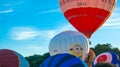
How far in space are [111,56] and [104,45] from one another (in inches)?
1722

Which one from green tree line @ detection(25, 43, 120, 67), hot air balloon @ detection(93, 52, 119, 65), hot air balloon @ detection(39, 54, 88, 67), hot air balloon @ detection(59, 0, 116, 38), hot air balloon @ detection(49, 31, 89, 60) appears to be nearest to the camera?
hot air balloon @ detection(39, 54, 88, 67)

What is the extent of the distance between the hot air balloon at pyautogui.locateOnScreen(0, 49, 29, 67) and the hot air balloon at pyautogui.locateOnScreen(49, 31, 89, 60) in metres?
2.97

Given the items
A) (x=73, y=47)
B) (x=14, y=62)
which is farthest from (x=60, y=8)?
(x=14, y=62)

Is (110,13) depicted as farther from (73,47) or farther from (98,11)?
(73,47)

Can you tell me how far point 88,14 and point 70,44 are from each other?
510cm

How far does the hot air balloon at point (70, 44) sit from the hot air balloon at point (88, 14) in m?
3.68

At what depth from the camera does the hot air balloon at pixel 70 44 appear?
2184 centimetres

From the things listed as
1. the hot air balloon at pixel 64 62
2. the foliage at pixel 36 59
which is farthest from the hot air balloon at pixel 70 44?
the foliage at pixel 36 59

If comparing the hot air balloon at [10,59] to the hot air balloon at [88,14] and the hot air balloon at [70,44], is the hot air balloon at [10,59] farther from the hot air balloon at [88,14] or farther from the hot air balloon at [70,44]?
the hot air balloon at [88,14]

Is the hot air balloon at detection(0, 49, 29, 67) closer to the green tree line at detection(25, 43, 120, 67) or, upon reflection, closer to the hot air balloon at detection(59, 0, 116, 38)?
the hot air balloon at detection(59, 0, 116, 38)

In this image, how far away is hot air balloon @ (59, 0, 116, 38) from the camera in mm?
26281

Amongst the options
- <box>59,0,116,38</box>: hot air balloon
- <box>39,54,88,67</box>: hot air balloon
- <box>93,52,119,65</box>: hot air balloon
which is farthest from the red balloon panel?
<box>39,54,88,67</box>: hot air balloon

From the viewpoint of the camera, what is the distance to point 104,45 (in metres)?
61.7

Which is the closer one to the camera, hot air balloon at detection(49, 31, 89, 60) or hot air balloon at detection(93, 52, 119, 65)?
hot air balloon at detection(93, 52, 119, 65)
